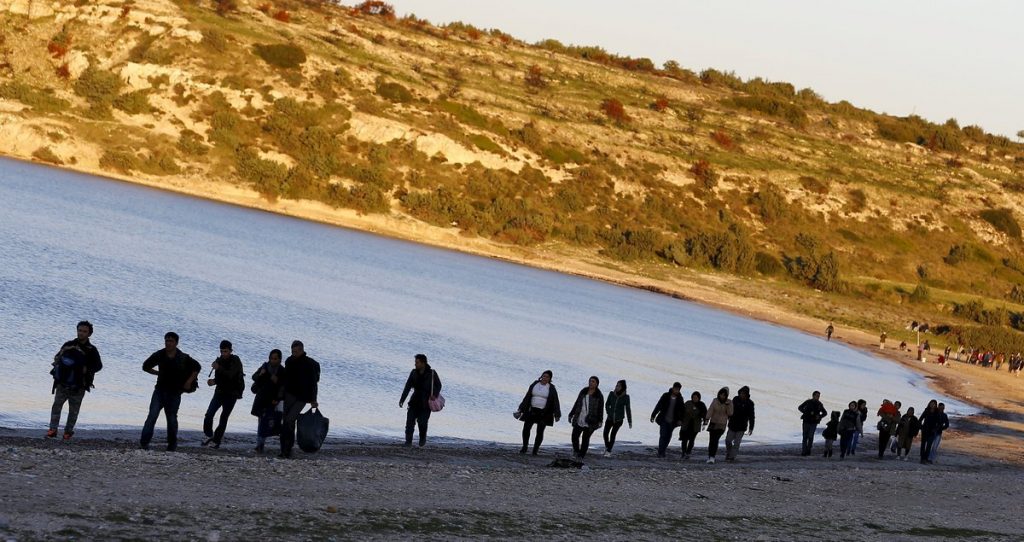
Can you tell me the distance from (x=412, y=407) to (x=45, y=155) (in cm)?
6982

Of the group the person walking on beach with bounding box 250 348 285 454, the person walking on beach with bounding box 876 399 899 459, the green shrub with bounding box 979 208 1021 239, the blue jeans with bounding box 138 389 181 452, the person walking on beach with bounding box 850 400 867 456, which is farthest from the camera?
the green shrub with bounding box 979 208 1021 239

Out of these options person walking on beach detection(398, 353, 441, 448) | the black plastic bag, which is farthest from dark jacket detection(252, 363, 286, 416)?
person walking on beach detection(398, 353, 441, 448)

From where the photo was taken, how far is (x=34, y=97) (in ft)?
283

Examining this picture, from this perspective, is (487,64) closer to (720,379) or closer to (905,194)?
(905,194)

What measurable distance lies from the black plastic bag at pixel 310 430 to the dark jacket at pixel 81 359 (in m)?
3.04

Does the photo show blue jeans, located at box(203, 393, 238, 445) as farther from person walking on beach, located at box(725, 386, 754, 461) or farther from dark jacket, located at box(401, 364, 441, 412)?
person walking on beach, located at box(725, 386, 754, 461)

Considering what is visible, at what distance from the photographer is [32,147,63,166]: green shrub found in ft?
274

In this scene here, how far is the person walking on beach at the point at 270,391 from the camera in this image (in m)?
17.7

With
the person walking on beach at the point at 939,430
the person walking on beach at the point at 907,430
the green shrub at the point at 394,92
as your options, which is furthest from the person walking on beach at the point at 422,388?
the green shrub at the point at 394,92

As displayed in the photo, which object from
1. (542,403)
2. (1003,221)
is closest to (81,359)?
(542,403)

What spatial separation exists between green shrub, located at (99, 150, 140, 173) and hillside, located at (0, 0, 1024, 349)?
109 millimetres

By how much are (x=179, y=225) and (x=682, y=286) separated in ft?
122

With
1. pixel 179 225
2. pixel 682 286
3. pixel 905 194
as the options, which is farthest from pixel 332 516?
pixel 905 194

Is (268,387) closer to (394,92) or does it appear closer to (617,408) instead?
(617,408)
